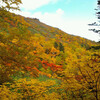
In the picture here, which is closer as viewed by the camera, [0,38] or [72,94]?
[0,38]

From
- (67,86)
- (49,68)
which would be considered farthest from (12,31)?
(49,68)

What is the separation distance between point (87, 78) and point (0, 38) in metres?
5.20

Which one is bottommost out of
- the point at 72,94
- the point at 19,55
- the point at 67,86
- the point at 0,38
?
the point at 72,94

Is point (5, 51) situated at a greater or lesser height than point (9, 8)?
lesser

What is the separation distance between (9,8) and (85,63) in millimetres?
4999

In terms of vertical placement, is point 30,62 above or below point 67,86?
above

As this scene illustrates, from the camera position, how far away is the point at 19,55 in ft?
17.7

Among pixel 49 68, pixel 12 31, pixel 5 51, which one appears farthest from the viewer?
pixel 49 68

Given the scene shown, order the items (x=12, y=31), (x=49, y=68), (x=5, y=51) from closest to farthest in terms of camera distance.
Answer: (x=5, y=51), (x=12, y=31), (x=49, y=68)

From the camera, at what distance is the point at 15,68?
5.44m

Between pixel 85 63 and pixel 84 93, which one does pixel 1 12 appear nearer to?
pixel 85 63

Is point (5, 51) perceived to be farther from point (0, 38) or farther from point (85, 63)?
point (85, 63)

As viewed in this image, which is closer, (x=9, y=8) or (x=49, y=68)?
(x=9, y=8)

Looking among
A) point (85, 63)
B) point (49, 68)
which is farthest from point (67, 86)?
point (49, 68)
